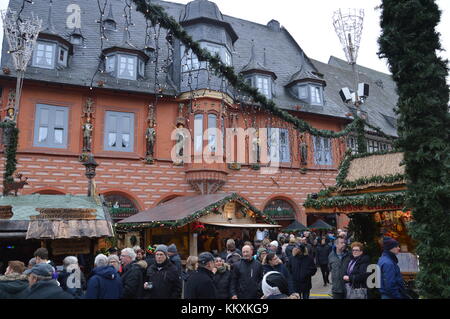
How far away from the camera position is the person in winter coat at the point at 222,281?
20.5 ft

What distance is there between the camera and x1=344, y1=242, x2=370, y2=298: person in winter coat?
18.8 feet

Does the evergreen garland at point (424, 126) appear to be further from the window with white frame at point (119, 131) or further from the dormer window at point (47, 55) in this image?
the dormer window at point (47, 55)

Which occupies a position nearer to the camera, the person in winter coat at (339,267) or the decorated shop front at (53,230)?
the person in winter coat at (339,267)

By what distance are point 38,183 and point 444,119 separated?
1648cm

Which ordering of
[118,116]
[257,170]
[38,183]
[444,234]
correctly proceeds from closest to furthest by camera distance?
[444,234] → [38,183] → [118,116] → [257,170]

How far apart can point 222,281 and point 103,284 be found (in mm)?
2005

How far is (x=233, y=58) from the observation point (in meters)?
24.3

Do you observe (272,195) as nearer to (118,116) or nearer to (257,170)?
(257,170)

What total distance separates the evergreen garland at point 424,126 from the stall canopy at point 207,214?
8.82 meters

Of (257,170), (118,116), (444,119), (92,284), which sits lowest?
(92,284)

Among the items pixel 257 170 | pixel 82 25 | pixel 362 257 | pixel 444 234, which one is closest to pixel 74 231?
pixel 362 257

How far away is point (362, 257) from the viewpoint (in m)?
5.89

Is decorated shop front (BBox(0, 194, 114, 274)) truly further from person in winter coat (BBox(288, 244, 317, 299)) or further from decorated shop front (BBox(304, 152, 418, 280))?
decorated shop front (BBox(304, 152, 418, 280))

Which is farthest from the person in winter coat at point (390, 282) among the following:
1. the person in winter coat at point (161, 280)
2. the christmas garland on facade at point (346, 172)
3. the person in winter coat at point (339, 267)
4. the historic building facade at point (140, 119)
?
the historic building facade at point (140, 119)
